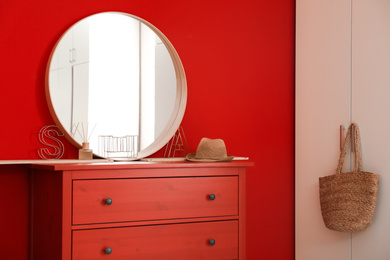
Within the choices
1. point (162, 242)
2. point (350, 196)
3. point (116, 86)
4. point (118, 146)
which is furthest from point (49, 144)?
point (350, 196)

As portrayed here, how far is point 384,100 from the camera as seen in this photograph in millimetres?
2494

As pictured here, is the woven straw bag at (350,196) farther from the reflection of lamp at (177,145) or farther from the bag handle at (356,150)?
the reflection of lamp at (177,145)

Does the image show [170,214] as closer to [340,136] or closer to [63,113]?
[63,113]

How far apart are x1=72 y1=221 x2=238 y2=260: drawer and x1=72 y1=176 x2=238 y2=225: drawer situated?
0.15 feet

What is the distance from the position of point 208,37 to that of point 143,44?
1.43 ft

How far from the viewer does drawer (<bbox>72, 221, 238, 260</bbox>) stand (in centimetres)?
199

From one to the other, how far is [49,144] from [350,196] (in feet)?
4.91

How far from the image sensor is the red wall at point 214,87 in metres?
2.30

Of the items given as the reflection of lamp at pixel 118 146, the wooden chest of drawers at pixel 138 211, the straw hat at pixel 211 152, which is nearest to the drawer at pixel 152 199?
the wooden chest of drawers at pixel 138 211

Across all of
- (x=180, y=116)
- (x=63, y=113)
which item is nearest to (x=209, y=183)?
(x=180, y=116)

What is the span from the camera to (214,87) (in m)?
2.85

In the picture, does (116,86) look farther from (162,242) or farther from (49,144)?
(162,242)

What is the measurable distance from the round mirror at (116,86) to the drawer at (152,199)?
0.41m

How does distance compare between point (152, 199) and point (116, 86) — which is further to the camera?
point (116, 86)
